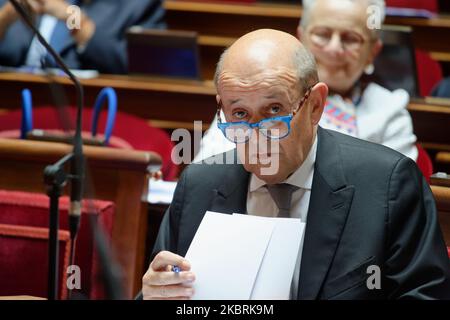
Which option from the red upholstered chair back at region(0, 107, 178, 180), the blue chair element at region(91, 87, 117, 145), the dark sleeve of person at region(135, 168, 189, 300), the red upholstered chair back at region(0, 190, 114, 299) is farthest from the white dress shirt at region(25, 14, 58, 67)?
the dark sleeve of person at region(135, 168, 189, 300)

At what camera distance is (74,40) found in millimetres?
3896

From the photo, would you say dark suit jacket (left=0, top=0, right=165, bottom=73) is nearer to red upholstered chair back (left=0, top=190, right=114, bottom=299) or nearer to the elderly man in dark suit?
red upholstered chair back (left=0, top=190, right=114, bottom=299)

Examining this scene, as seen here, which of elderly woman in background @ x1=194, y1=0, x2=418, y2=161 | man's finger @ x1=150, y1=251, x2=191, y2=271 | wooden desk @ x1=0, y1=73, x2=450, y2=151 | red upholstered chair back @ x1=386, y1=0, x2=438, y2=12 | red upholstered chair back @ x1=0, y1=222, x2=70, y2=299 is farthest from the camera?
red upholstered chair back @ x1=386, y1=0, x2=438, y2=12

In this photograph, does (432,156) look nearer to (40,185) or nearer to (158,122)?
(158,122)

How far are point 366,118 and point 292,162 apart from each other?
1.19m

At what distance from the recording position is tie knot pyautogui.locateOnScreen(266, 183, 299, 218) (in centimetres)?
165

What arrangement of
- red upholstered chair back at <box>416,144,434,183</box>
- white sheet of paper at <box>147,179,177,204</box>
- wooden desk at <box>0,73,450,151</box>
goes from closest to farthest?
white sheet of paper at <box>147,179,177,204</box>
red upholstered chair back at <box>416,144,434,183</box>
wooden desk at <box>0,73,450,151</box>

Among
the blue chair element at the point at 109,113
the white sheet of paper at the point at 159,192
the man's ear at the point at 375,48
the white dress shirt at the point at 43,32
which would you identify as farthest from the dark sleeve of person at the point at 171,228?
the white dress shirt at the point at 43,32

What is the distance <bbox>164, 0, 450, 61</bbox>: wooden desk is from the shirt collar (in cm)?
246

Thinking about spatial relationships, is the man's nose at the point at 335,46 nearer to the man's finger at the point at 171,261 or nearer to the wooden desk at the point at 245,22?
the wooden desk at the point at 245,22

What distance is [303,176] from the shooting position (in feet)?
5.45

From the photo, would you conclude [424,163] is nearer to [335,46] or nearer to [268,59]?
[335,46]

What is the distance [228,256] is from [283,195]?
23 cm
